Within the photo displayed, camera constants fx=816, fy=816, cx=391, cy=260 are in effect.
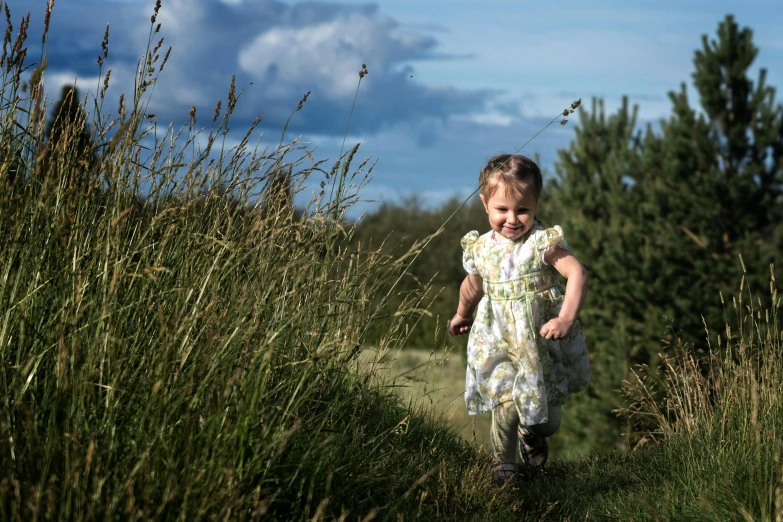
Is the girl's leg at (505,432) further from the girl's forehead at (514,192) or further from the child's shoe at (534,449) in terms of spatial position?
the girl's forehead at (514,192)

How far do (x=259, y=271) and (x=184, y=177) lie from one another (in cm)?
64

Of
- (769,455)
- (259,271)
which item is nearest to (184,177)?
(259,271)

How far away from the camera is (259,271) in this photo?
10.9ft

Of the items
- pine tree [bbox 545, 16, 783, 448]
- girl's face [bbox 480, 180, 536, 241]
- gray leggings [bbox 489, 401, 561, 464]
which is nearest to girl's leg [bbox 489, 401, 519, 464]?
gray leggings [bbox 489, 401, 561, 464]

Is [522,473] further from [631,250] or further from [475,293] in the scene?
[631,250]

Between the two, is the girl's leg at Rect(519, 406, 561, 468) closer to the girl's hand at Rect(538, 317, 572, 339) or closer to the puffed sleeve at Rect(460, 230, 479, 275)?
the girl's hand at Rect(538, 317, 572, 339)

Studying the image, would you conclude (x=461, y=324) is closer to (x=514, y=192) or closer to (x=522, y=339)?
(x=522, y=339)

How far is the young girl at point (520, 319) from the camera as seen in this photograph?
4266 millimetres

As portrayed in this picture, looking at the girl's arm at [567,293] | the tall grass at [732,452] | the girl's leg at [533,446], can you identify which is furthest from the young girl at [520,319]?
the tall grass at [732,452]

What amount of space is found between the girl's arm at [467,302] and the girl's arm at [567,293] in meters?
0.52

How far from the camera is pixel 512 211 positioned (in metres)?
4.33

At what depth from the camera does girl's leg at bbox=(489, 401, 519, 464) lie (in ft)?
14.3

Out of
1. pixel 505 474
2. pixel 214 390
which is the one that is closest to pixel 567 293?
pixel 505 474

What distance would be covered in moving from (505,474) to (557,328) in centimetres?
85
